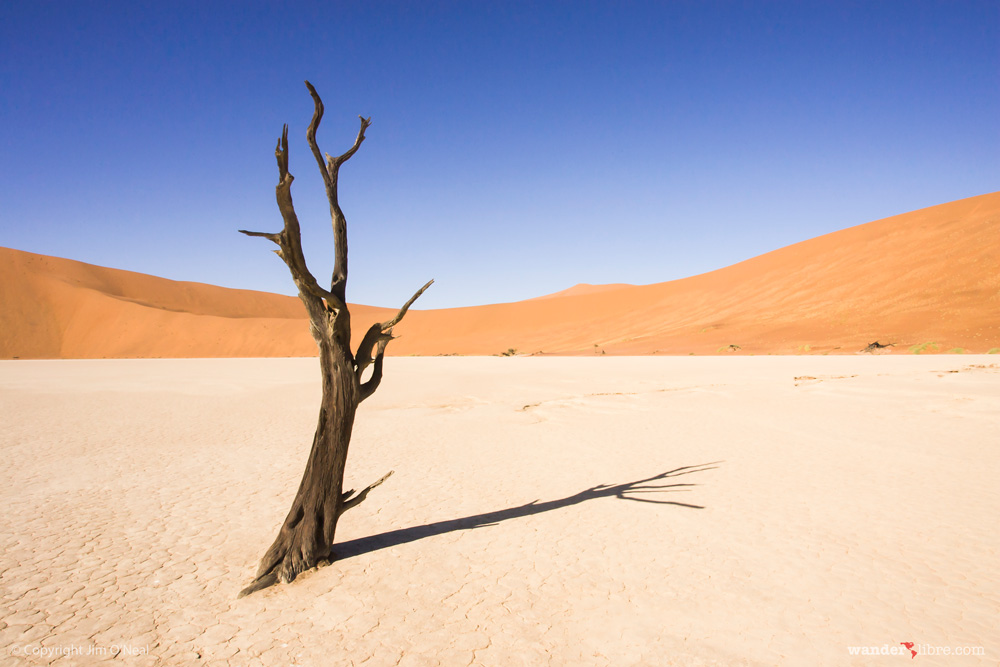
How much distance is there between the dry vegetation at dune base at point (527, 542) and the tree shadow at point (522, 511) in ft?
0.11

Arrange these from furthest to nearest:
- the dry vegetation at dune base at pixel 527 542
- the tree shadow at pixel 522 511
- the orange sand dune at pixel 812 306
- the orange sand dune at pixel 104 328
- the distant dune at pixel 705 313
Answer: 1. the orange sand dune at pixel 104 328
2. the distant dune at pixel 705 313
3. the orange sand dune at pixel 812 306
4. the tree shadow at pixel 522 511
5. the dry vegetation at dune base at pixel 527 542

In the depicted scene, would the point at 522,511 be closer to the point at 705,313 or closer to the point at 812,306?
the point at 812,306

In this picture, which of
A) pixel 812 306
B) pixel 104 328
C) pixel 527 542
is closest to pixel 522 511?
pixel 527 542

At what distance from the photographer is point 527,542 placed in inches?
181

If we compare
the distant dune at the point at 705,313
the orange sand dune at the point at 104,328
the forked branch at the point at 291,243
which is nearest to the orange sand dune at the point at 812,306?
the distant dune at the point at 705,313

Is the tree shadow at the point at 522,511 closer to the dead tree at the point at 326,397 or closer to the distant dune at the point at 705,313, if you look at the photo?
the dead tree at the point at 326,397

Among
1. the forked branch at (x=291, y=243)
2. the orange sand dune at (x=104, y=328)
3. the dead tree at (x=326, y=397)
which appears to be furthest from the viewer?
the orange sand dune at (x=104, y=328)

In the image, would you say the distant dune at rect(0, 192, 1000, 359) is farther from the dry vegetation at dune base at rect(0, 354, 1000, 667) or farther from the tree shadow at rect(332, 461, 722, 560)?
the tree shadow at rect(332, 461, 722, 560)

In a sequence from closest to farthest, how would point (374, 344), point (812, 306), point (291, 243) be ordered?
point (291, 243)
point (374, 344)
point (812, 306)

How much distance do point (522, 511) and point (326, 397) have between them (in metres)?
2.42

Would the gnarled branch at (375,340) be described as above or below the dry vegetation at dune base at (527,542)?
above

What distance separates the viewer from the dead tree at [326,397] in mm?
3758

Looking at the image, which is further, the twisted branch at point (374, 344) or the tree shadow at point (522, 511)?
the tree shadow at point (522, 511)

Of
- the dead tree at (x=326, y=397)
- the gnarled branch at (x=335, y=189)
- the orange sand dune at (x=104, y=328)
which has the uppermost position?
the orange sand dune at (x=104, y=328)
